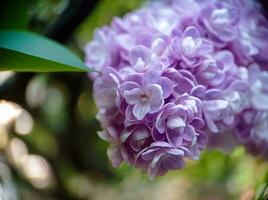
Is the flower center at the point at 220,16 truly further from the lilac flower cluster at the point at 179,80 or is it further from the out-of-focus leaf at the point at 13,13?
the out-of-focus leaf at the point at 13,13

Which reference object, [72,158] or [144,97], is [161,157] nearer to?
[144,97]

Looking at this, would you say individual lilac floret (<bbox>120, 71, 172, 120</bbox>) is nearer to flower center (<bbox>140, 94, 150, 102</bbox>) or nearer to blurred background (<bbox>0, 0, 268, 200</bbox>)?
flower center (<bbox>140, 94, 150, 102</bbox>)

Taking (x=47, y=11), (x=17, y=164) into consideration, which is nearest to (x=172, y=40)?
(x=47, y=11)

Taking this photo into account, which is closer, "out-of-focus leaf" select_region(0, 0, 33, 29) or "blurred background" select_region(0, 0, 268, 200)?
"out-of-focus leaf" select_region(0, 0, 33, 29)

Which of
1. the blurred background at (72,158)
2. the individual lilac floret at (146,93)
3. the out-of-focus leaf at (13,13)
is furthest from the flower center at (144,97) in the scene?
the blurred background at (72,158)

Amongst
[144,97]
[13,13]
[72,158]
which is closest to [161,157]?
[144,97]

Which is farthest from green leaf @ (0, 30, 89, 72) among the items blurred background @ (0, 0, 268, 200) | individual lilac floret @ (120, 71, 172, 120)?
blurred background @ (0, 0, 268, 200)
